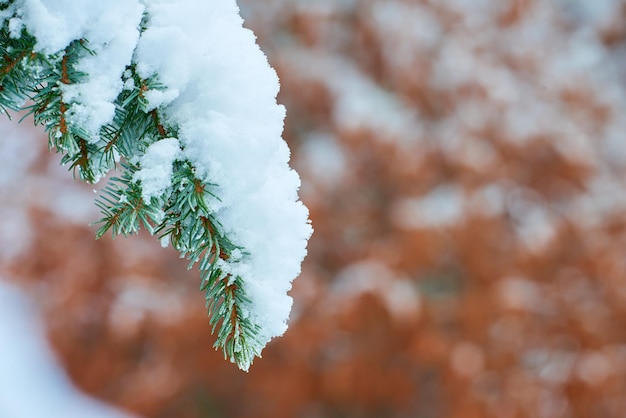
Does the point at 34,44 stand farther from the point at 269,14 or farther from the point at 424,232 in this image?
the point at 269,14

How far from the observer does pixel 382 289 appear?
1903mm

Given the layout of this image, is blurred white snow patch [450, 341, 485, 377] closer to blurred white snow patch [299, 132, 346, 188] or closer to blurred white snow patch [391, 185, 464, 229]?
blurred white snow patch [391, 185, 464, 229]

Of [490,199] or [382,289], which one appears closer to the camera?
[382,289]

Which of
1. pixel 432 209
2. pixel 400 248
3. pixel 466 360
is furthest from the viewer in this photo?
pixel 432 209

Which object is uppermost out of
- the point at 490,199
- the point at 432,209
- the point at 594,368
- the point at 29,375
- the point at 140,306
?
the point at 490,199

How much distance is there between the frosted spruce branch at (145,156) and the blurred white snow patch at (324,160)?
6.64 feet

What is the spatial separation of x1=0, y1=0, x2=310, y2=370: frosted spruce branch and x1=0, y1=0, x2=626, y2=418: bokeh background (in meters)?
1.51

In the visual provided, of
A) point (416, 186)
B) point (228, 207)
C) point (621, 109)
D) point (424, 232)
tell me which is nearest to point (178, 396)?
point (424, 232)

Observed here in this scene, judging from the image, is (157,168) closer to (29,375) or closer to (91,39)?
(91,39)

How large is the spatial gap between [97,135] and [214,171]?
82mm

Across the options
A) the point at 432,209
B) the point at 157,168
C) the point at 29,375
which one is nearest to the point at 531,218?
the point at 432,209

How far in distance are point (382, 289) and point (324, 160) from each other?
0.80m

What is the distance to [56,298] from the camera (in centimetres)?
223

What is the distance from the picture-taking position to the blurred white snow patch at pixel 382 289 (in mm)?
1890
